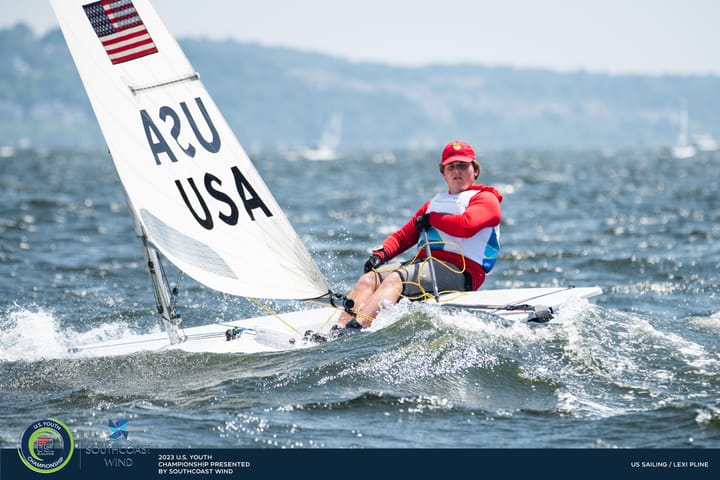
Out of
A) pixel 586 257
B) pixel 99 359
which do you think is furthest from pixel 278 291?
pixel 586 257

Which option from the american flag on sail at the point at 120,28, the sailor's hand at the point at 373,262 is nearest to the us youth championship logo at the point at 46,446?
the american flag on sail at the point at 120,28

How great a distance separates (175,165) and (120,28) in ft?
2.55

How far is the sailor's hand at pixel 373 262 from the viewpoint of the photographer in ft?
19.4

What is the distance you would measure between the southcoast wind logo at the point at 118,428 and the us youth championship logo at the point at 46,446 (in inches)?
7.5

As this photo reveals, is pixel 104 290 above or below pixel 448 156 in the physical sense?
below

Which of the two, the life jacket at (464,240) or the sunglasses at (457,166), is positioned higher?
the sunglasses at (457,166)

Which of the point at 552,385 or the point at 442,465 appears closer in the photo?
the point at 442,465

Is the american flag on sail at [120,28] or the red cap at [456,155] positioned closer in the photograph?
the american flag on sail at [120,28]

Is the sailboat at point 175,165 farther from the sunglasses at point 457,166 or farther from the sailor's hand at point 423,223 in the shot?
the sunglasses at point 457,166

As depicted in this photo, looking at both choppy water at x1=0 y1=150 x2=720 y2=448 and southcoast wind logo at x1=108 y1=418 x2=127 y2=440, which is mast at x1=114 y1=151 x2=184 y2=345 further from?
southcoast wind logo at x1=108 y1=418 x2=127 y2=440

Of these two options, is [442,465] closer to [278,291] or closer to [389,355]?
[389,355]

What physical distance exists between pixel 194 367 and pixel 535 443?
215 centimetres

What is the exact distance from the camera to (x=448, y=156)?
19.6 ft

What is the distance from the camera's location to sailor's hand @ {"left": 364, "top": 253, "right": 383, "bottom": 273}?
5.92 m
